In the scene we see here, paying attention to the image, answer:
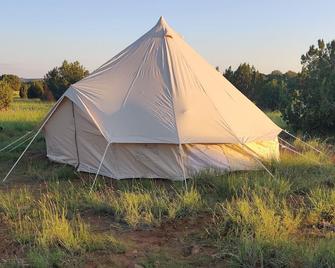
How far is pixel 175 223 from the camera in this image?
237 inches

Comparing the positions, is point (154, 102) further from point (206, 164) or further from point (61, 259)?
point (61, 259)

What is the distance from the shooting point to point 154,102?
9281mm

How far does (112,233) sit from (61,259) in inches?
40.7

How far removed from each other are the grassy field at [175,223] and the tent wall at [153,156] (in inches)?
11.6

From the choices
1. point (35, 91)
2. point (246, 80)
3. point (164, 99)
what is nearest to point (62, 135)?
point (164, 99)

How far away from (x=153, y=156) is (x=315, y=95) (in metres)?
7.13

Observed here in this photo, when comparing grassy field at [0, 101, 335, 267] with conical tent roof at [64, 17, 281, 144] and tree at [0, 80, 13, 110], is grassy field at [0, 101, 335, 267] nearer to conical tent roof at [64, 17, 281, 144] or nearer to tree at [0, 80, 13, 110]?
conical tent roof at [64, 17, 281, 144]

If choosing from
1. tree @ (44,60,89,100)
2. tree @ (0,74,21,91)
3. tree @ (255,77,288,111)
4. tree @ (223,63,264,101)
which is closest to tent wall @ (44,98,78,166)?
tree @ (255,77,288,111)

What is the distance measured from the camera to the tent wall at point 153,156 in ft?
28.9

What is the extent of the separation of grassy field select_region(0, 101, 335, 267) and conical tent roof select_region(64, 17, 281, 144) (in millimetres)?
859

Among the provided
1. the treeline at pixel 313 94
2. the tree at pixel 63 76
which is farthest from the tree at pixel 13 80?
the treeline at pixel 313 94

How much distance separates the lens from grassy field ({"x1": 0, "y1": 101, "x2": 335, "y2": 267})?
4703 millimetres

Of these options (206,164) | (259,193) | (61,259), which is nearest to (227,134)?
(206,164)

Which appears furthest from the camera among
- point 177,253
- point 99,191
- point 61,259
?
point 99,191
